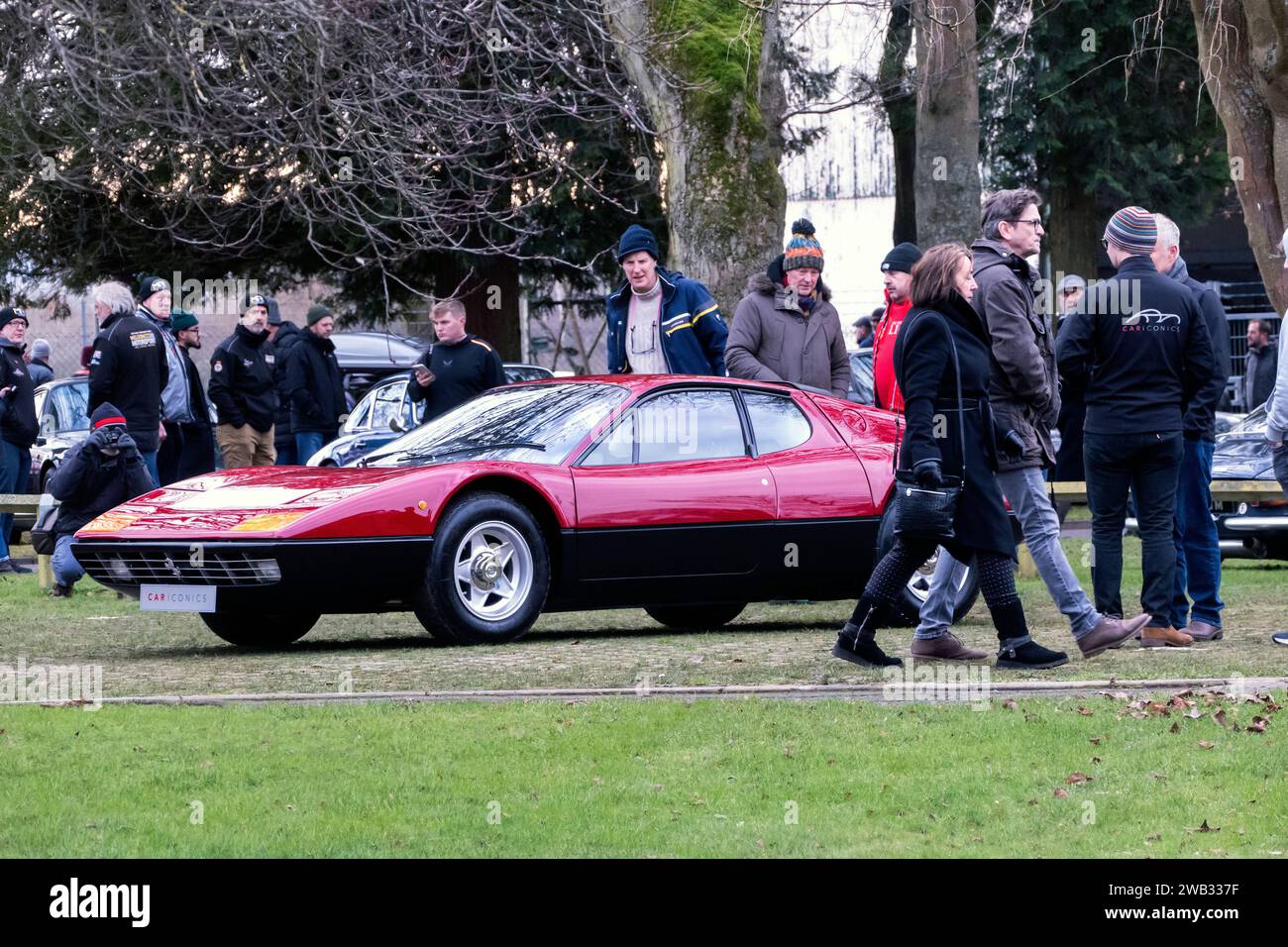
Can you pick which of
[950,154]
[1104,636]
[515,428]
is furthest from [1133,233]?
[950,154]

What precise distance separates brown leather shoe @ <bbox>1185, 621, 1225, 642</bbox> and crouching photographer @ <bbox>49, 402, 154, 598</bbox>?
6.38 meters

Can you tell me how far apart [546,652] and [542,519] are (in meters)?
0.83

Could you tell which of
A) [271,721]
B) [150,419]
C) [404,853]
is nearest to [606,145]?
[150,419]

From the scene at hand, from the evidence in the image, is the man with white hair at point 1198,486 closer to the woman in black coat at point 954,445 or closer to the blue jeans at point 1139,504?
the blue jeans at point 1139,504

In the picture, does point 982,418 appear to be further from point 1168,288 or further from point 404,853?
point 404,853

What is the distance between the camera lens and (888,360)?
12.4 meters

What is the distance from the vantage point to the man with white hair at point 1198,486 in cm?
988

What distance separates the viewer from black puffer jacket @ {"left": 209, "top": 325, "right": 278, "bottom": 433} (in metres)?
16.6

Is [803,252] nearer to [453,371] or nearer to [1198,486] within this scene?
[453,371]

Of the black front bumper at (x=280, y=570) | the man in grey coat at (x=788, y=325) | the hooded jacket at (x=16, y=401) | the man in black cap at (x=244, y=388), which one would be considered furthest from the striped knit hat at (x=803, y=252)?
the hooded jacket at (x=16, y=401)

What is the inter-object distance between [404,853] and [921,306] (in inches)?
163

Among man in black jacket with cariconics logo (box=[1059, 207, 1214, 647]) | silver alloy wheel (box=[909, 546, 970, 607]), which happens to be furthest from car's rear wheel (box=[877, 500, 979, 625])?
man in black jacket with cariconics logo (box=[1059, 207, 1214, 647])

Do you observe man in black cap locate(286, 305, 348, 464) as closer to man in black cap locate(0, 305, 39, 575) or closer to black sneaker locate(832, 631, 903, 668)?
man in black cap locate(0, 305, 39, 575)

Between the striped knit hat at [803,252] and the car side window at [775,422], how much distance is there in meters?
1.30
